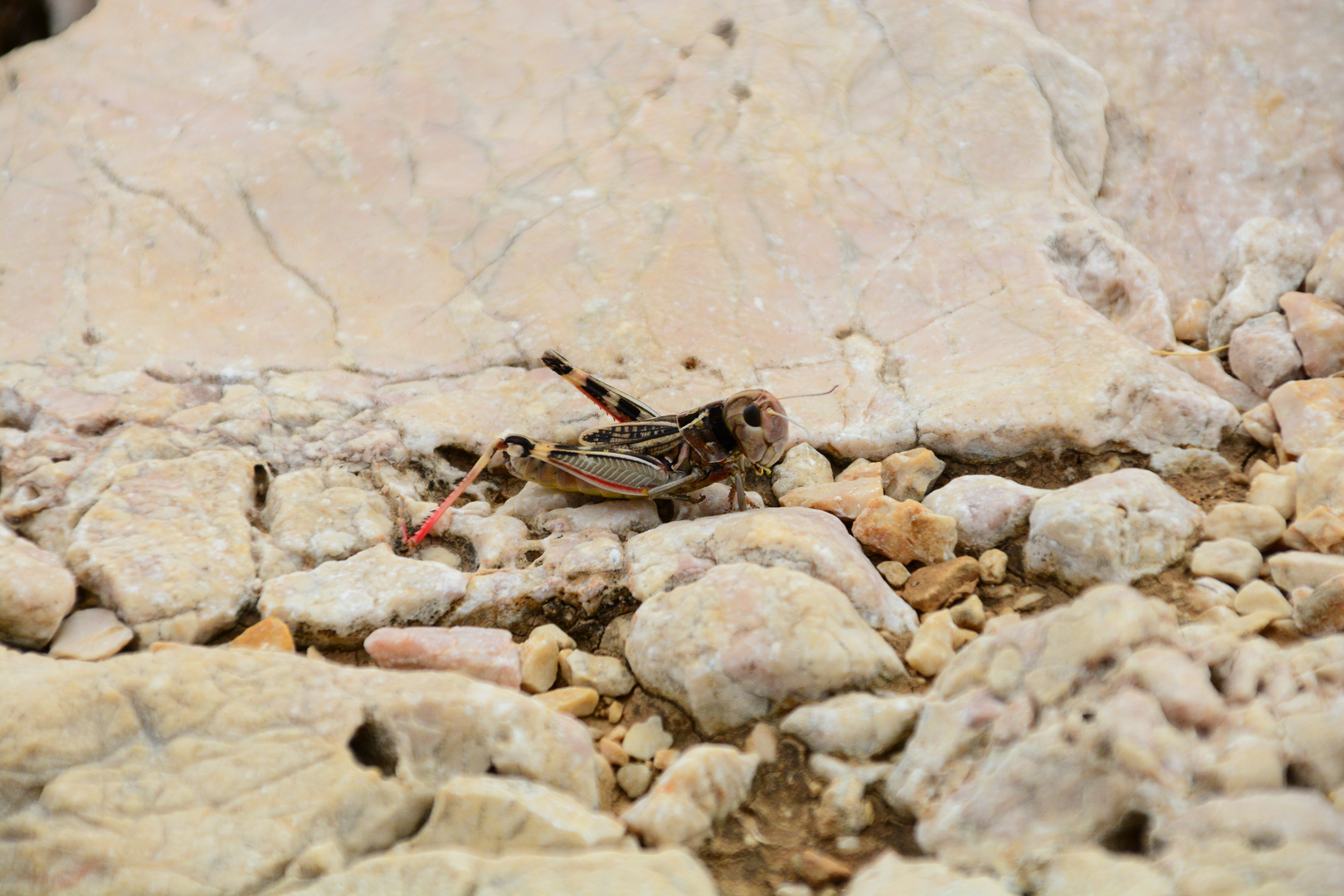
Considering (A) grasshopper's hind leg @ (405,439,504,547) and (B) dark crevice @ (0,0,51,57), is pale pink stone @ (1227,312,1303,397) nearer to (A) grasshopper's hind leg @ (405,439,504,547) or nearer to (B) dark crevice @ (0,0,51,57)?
(A) grasshopper's hind leg @ (405,439,504,547)

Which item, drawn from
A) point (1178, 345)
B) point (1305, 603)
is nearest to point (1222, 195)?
point (1178, 345)

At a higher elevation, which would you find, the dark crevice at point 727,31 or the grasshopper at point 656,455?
the dark crevice at point 727,31

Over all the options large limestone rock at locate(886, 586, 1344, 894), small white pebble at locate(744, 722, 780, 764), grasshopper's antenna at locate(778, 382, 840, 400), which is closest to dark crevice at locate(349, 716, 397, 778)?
small white pebble at locate(744, 722, 780, 764)

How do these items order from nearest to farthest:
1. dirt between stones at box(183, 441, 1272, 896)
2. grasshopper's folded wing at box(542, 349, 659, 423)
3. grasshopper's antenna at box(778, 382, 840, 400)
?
dirt between stones at box(183, 441, 1272, 896) < grasshopper's folded wing at box(542, 349, 659, 423) < grasshopper's antenna at box(778, 382, 840, 400)

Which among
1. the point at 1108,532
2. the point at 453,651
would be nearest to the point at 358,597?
the point at 453,651

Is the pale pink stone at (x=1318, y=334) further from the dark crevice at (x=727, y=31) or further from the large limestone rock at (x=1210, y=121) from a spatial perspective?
the dark crevice at (x=727, y=31)

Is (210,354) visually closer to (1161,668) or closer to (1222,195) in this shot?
(1161,668)

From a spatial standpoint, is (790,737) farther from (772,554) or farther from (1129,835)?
(1129,835)

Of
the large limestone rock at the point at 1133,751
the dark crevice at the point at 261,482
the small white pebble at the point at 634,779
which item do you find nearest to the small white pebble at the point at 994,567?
the large limestone rock at the point at 1133,751
